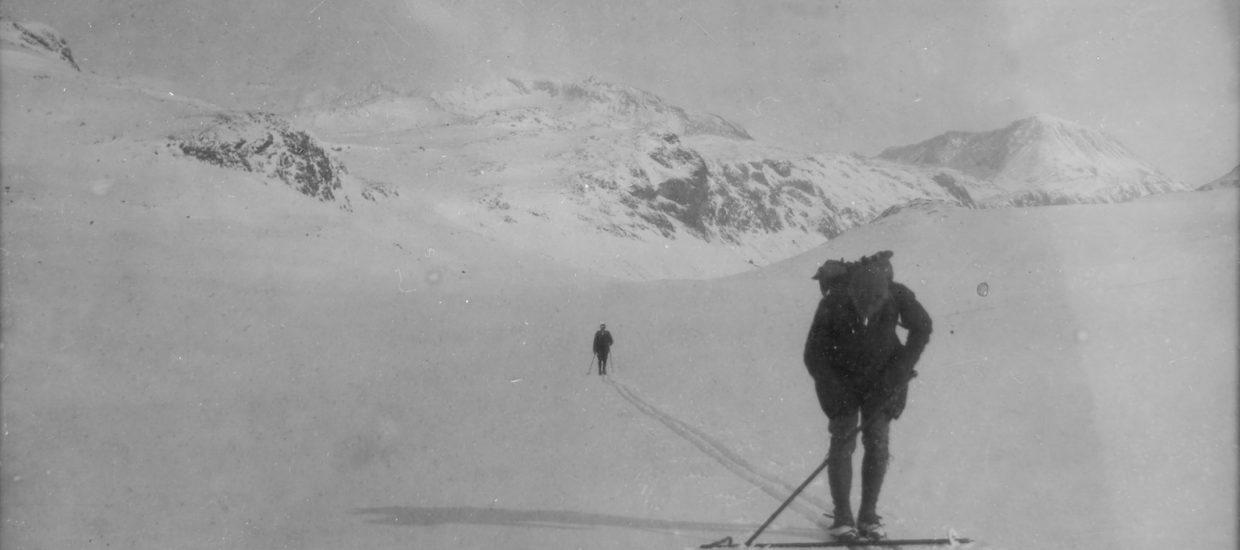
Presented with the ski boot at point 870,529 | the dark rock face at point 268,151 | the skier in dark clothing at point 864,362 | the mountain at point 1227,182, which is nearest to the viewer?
the ski boot at point 870,529

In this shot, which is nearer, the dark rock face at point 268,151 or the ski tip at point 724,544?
the ski tip at point 724,544

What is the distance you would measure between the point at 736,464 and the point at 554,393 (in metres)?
6.33

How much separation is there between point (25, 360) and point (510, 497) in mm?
14275

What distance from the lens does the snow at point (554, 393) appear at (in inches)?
213

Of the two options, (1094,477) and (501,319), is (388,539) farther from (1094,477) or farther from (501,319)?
(501,319)

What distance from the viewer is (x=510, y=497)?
610 cm

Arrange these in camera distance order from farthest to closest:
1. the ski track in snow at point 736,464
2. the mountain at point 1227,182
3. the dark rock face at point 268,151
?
the dark rock face at point 268,151
the mountain at point 1227,182
the ski track in snow at point 736,464

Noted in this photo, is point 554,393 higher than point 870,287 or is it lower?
lower

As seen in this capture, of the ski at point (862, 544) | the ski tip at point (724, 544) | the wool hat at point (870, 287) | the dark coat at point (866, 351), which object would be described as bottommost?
the ski tip at point (724, 544)

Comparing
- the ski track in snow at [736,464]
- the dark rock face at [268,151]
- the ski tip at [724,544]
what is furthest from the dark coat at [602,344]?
the dark rock face at [268,151]

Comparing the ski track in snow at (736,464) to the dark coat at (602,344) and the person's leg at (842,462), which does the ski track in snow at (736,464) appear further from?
the dark coat at (602,344)

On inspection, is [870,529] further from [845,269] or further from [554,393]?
[554,393]

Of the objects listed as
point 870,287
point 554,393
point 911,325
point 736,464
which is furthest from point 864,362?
point 554,393

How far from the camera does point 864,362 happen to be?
4.30 m
